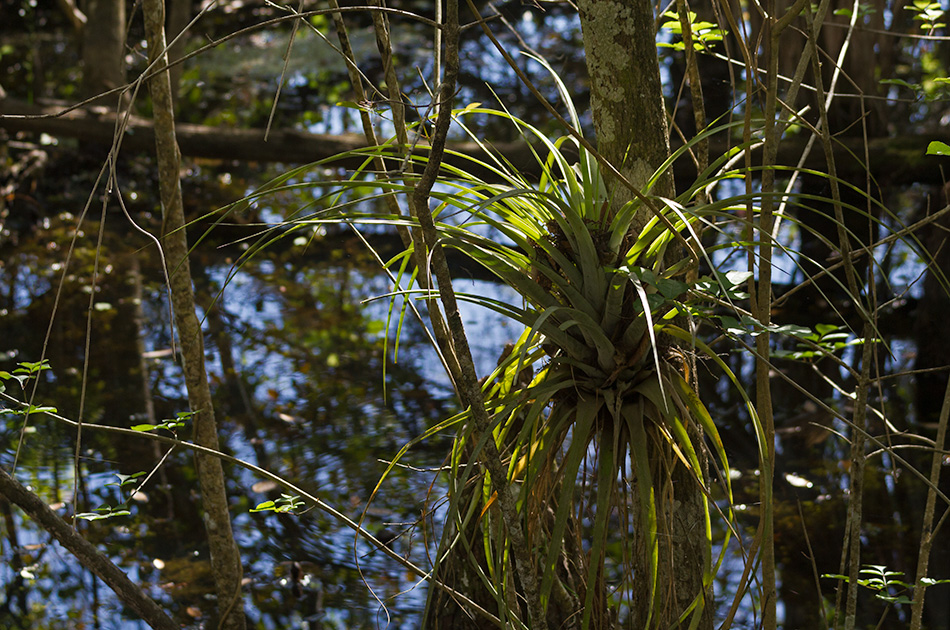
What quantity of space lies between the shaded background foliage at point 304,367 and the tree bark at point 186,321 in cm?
9

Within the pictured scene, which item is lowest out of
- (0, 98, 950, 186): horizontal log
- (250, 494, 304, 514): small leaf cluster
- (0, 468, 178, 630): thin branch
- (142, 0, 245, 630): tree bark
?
(0, 468, 178, 630): thin branch

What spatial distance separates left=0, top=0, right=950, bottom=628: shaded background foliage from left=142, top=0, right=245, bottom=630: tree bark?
0.09 metres

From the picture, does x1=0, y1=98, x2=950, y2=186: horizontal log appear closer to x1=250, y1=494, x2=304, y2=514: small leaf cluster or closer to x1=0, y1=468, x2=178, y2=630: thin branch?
x1=250, y1=494, x2=304, y2=514: small leaf cluster

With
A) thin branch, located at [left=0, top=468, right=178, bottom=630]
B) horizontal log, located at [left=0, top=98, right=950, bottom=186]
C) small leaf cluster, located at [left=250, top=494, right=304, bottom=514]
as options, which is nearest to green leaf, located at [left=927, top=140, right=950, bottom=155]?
small leaf cluster, located at [left=250, top=494, right=304, bottom=514]

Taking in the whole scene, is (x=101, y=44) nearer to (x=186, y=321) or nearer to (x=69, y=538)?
(x=186, y=321)

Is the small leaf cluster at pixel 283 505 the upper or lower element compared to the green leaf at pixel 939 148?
lower

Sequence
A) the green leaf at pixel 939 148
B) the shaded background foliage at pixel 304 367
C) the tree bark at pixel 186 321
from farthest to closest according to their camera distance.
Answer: the shaded background foliage at pixel 304 367, the tree bark at pixel 186 321, the green leaf at pixel 939 148

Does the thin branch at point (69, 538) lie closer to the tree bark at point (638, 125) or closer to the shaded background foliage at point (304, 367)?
the shaded background foliage at point (304, 367)

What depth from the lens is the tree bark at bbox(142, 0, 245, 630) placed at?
1.37 m

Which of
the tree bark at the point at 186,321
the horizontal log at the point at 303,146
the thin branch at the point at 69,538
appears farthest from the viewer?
the horizontal log at the point at 303,146

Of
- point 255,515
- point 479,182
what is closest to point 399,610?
point 255,515

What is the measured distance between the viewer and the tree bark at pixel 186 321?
4.49ft

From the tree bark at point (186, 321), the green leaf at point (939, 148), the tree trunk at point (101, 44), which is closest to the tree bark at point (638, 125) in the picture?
the green leaf at point (939, 148)

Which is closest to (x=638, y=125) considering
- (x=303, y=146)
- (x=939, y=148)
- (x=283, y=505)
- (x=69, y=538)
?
(x=939, y=148)
